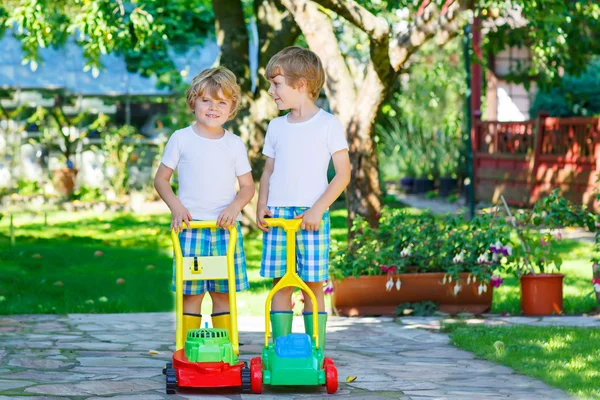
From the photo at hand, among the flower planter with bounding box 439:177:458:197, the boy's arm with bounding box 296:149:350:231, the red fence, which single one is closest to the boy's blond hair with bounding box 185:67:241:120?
the boy's arm with bounding box 296:149:350:231

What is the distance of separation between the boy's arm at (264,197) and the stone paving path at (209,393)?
76 cm

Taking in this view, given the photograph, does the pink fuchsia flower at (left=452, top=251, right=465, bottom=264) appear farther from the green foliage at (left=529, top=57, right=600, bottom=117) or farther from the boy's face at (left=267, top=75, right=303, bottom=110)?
the green foliage at (left=529, top=57, right=600, bottom=117)

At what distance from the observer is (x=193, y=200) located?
191 inches

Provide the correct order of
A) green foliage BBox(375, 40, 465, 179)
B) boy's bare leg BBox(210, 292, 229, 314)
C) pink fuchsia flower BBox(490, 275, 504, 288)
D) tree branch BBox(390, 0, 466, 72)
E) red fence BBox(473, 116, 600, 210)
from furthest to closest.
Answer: green foliage BBox(375, 40, 465, 179), red fence BBox(473, 116, 600, 210), tree branch BBox(390, 0, 466, 72), pink fuchsia flower BBox(490, 275, 504, 288), boy's bare leg BBox(210, 292, 229, 314)

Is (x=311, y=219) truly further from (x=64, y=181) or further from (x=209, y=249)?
(x=64, y=181)

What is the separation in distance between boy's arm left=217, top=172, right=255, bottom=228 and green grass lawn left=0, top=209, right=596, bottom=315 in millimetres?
2720

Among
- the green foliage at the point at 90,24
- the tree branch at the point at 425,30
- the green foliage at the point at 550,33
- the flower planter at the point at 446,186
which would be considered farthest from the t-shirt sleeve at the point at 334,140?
the flower planter at the point at 446,186

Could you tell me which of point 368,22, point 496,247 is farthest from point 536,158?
point 496,247

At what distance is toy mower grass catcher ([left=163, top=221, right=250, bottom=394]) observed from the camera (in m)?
4.48

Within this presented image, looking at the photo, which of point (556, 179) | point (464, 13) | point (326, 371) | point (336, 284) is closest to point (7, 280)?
point (336, 284)

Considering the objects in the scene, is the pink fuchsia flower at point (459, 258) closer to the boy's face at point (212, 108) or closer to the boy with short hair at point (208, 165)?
the boy with short hair at point (208, 165)

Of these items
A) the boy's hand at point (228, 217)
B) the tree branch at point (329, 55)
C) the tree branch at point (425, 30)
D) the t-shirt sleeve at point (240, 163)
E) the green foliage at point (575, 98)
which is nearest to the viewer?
the boy's hand at point (228, 217)

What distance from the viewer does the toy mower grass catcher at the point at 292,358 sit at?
178 inches

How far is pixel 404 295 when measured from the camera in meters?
7.22
